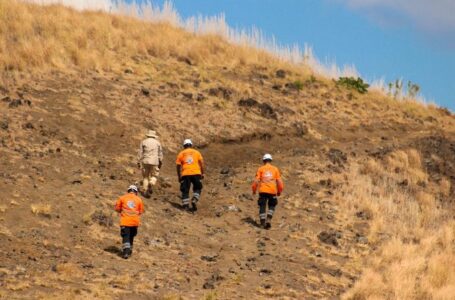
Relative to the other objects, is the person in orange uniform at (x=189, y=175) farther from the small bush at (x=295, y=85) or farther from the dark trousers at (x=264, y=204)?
the small bush at (x=295, y=85)

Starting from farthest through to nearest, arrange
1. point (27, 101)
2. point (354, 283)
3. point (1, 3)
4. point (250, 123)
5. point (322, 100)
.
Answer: point (322, 100) → point (1, 3) → point (250, 123) → point (27, 101) → point (354, 283)

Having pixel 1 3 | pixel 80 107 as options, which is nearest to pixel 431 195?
pixel 80 107

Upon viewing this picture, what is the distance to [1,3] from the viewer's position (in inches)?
1166

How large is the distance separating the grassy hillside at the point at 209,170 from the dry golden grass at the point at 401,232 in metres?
0.06

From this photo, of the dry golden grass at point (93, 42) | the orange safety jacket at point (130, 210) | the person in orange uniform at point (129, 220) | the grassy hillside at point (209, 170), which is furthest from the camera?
the dry golden grass at point (93, 42)

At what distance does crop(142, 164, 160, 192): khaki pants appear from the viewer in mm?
19531

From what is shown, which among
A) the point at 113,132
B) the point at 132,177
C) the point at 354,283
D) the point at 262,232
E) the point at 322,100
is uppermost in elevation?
the point at 322,100

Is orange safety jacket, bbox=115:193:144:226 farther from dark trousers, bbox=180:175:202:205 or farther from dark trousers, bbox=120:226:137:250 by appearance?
dark trousers, bbox=180:175:202:205

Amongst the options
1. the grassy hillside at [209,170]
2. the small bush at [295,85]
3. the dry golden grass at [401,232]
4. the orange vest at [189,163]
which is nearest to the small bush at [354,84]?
the grassy hillside at [209,170]

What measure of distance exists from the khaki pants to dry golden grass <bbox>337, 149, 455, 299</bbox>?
17.1 ft

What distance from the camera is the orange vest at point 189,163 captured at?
1914 cm

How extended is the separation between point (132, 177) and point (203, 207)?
2.24 meters

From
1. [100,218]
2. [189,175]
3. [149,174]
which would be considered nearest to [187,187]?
[189,175]

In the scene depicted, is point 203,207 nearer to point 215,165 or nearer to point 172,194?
point 172,194
